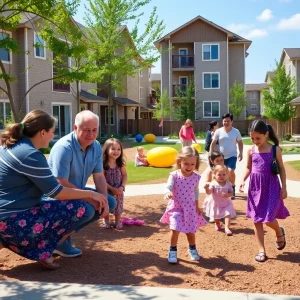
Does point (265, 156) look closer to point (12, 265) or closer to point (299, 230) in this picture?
point (299, 230)

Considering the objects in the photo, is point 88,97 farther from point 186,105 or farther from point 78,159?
point 78,159

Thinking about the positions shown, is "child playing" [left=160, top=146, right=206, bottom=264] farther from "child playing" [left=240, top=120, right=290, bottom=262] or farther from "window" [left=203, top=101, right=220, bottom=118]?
"window" [left=203, top=101, right=220, bottom=118]

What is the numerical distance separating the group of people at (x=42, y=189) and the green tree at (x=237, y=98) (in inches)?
1620

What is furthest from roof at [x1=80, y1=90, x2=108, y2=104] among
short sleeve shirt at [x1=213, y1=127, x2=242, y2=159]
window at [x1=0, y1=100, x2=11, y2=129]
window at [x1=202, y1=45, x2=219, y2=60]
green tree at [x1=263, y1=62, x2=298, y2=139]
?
short sleeve shirt at [x1=213, y1=127, x2=242, y2=159]

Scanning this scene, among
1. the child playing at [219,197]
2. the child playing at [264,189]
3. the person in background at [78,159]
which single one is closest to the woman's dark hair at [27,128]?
the person in background at [78,159]

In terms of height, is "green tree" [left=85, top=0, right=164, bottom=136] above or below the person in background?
above

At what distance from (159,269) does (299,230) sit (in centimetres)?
284

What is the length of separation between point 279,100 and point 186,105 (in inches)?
566

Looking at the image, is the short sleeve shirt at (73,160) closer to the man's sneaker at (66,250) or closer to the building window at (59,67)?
the man's sneaker at (66,250)

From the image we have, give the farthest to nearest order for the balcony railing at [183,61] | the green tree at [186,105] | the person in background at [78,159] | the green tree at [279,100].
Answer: the balcony railing at [183,61], the green tree at [186,105], the green tree at [279,100], the person in background at [78,159]

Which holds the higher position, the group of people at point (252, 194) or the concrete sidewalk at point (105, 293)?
the group of people at point (252, 194)

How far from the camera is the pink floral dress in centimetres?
530

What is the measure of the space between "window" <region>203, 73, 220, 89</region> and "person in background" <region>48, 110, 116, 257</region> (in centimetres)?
4157

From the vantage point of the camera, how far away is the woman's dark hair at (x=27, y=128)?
179 inches
